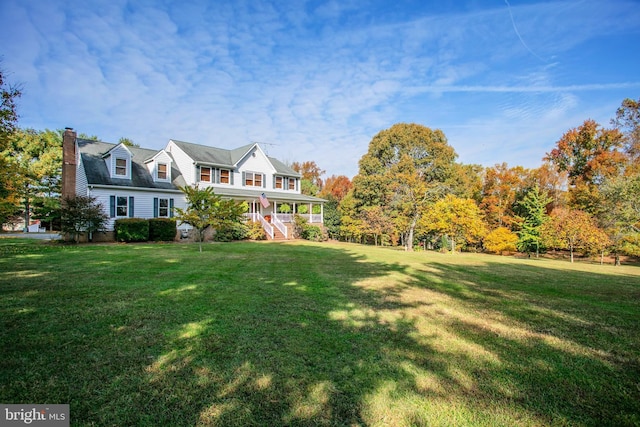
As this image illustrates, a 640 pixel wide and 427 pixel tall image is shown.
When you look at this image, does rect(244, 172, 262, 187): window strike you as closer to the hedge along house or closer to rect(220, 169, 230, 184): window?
the hedge along house

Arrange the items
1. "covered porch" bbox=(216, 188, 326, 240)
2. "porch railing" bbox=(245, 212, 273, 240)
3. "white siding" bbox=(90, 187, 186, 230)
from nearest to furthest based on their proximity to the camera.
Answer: "white siding" bbox=(90, 187, 186, 230)
"porch railing" bbox=(245, 212, 273, 240)
"covered porch" bbox=(216, 188, 326, 240)

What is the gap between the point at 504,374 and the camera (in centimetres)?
297

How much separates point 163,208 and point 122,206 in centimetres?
252

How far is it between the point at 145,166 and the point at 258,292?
69.5 feet

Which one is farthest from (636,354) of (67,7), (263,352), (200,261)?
(67,7)

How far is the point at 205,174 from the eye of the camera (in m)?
24.3

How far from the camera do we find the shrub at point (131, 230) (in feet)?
58.0

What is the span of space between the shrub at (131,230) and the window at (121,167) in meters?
4.32

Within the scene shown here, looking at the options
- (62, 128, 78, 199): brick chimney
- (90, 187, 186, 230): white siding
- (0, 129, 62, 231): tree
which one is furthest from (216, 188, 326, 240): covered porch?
(0, 129, 62, 231): tree

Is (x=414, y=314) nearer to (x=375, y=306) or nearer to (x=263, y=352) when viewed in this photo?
(x=375, y=306)

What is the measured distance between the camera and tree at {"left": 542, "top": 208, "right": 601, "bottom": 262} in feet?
66.4

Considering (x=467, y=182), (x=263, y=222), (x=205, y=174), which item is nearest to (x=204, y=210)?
(x=263, y=222)

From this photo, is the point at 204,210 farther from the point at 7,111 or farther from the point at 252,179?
the point at 252,179

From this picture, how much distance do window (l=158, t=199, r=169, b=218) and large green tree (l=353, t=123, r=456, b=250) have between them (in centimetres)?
1665
